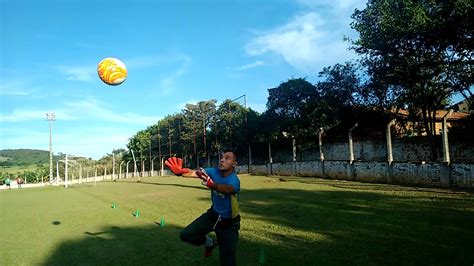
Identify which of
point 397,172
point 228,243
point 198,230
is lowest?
point 228,243

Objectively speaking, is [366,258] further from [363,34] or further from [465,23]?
[363,34]

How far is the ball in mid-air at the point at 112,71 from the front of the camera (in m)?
12.2

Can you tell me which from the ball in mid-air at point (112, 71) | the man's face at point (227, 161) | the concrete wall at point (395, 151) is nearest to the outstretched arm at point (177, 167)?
the man's face at point (227, 161)

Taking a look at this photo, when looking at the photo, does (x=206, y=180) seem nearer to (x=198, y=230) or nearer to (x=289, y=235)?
(x=198, y=230)

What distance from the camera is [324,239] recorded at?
28.1 ft

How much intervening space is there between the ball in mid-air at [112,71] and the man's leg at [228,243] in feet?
26.3

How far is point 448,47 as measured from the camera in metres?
25.6

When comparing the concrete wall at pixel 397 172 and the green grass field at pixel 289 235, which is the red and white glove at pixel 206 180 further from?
the concrete wall at pixel 397 172

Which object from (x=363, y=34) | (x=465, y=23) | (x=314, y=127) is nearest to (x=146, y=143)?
(x=314, y=127)

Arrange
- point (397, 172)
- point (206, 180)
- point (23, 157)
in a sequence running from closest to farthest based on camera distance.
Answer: point (206, 180)
point (397, 172)
point (23, 157)

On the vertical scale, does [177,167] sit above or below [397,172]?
above

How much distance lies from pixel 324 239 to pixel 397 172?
47.3 feet

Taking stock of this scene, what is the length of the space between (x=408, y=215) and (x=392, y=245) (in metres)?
3.93

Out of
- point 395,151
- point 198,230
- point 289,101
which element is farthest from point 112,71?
point 289,101
